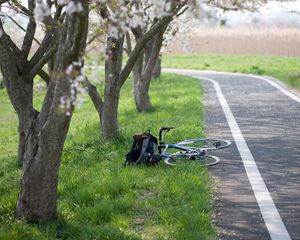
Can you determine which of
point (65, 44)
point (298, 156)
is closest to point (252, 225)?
point (65, 44)

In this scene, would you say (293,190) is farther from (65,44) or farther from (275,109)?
(275,109)

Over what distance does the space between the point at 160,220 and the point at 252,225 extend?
111 centimetres

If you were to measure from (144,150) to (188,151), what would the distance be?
955 mm

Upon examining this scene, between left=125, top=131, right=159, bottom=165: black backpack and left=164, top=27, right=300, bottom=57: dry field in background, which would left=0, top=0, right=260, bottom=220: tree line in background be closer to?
left=125, top=131, right=159, bottom=165: black backpack

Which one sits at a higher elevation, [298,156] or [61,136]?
[61,136]

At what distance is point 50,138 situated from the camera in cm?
667

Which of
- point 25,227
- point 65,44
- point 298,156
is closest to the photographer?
point 65,44

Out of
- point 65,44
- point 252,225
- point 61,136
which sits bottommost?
point 252,225

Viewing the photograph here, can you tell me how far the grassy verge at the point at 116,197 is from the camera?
6.64 meters

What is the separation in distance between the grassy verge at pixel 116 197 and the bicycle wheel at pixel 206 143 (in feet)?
2.79

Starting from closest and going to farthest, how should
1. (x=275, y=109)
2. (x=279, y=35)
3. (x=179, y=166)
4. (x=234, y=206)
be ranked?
(x=234, y=206)
(x=179, y=166)
(x=275, y=109)
(x=279, y=35)

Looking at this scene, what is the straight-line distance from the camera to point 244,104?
18016 millimetres

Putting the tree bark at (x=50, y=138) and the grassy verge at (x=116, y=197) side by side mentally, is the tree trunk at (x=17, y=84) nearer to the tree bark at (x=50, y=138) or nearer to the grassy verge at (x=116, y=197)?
the grassy verge at (x=116, y=197)

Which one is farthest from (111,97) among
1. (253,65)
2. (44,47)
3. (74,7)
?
(253,65)
